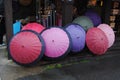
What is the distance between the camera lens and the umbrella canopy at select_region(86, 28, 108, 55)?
6977 mm

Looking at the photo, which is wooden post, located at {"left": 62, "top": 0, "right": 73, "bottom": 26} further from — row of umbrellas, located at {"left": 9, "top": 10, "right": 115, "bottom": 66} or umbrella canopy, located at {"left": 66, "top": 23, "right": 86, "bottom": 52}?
umbrella canopy, located at {"left": 66, "top": 23, "right": 86, "bottom": 52}

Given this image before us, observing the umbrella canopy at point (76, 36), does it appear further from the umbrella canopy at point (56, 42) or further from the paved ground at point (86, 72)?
the paved ground at point (86, 72)

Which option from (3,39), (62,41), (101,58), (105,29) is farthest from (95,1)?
(3,39)

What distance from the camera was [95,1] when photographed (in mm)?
8805

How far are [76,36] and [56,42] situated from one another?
0.77 metres

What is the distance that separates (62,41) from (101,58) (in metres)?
1.74

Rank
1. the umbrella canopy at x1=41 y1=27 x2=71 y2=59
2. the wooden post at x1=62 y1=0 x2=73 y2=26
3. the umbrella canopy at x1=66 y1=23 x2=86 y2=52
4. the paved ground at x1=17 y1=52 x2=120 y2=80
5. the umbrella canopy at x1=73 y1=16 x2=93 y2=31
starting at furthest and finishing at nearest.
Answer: the umbrella canopy at x1=73 y1=16 x2=93 y2=31, the wooden post at x1=62 y1=0 x2=73 y2=26, the umbrella canopy at x1=66 y1=23 x2=86 y2=52, the umbrella canopy at x1=41 y1=27 x2=71 y2=59, the paved ground at x1=17 y1=52 x2=120 y2=80

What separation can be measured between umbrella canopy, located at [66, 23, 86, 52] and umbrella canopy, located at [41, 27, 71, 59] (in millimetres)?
311

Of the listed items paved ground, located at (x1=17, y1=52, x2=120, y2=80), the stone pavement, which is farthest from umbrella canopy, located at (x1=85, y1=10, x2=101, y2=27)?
the stone pavement

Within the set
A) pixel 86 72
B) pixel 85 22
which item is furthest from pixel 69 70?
pixel 85 22

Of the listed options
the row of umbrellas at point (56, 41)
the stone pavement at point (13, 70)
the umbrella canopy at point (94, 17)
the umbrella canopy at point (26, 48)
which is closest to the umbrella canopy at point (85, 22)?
the row of umbrellas at point (56, 41)

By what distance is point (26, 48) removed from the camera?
6.03 metres

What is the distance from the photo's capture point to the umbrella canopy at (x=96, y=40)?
6977mm

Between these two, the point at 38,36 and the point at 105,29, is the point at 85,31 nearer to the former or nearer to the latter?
the point at 105,29
